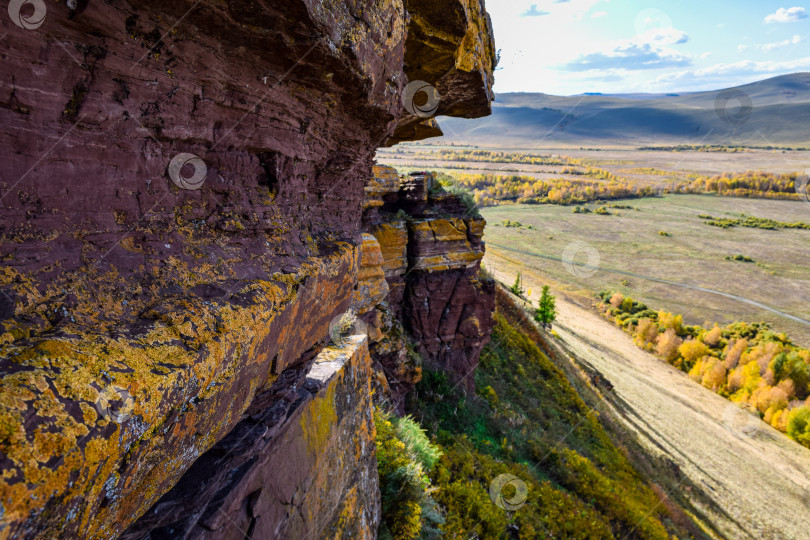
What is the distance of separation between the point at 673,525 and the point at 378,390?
15495 millimetres

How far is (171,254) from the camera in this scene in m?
2.21

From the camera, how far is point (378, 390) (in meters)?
9.11

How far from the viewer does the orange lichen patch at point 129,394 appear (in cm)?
120

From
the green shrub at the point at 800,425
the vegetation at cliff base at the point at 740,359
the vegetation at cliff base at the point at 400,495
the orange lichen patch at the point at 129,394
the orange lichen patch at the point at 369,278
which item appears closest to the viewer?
the orange lichen patch at the point at 129,394

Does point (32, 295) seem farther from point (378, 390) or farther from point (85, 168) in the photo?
point (378, 390)

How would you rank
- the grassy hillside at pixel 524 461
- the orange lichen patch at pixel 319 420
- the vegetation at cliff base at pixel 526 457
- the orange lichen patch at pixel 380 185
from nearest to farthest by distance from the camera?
the orange lichen patch at pixel 319 420
the grassy hillside at pixel 524 461
the vegetation at cliff base at pixel 526 457
the orange lichen patch at pixel 380 185

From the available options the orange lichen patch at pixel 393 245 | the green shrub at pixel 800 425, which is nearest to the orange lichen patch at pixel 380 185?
the orange lichen patch at pixel 393 245

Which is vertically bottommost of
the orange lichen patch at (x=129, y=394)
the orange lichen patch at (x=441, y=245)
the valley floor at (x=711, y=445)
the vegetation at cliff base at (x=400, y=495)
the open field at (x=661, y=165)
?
the valley floor at (x=711, y=445)

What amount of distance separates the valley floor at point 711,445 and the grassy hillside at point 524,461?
8.88 metres

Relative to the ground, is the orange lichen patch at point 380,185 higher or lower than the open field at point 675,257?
higher

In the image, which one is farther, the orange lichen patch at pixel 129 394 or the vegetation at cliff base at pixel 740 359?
the vegetation at cliff base at pixel 740 359

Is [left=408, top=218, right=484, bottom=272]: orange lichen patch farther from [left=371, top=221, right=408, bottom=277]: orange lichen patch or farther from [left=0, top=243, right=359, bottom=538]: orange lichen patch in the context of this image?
[left=0, top=243, right=359, bottom=538]: orange lichen patch

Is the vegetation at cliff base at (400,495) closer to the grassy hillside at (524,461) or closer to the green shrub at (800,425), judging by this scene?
the grassy hillside at (524,461)

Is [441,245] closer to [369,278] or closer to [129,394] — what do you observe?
[369,278]
